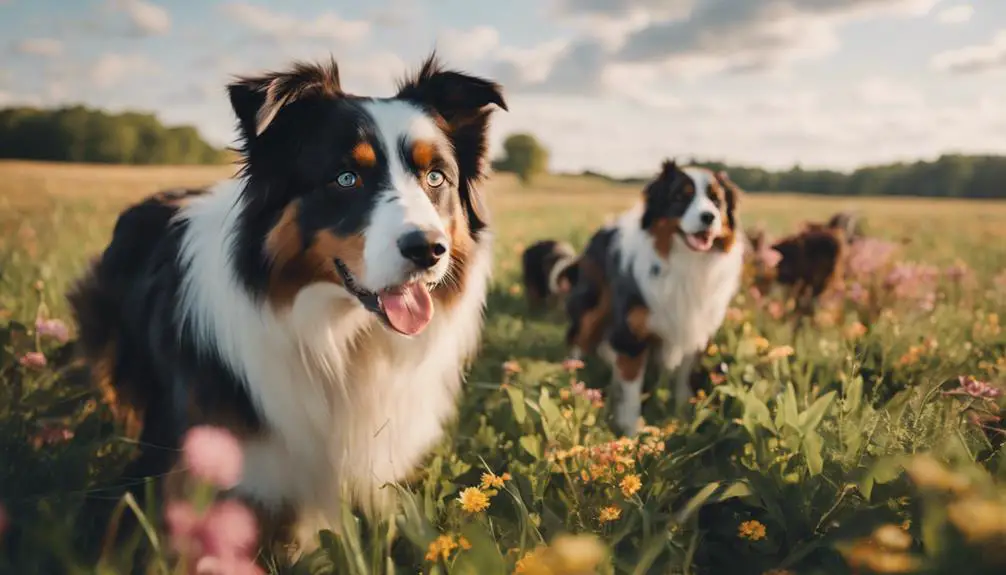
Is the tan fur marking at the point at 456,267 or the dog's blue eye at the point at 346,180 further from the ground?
the dog's blue eye at the point at 346,180

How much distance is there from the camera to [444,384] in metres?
2.90

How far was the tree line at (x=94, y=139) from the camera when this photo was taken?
6.45 m

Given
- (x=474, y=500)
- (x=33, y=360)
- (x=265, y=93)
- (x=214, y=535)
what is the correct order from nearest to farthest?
(x=214, y=535)
(x=474, y=500)
(x=265, y=93)
(x=33, y=360)

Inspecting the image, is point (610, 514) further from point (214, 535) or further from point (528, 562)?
point (214, 535)

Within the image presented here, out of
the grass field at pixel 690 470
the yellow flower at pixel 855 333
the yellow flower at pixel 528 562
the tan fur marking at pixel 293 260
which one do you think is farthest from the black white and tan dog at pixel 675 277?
the yellow flower at pixel 528 562

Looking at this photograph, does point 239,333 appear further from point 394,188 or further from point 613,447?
point 613,447

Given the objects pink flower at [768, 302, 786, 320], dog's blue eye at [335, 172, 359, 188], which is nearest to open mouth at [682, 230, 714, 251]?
pink flower at [768, 302, 786, 320]

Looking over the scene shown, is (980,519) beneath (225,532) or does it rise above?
above

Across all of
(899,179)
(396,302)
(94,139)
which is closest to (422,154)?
(396,302)

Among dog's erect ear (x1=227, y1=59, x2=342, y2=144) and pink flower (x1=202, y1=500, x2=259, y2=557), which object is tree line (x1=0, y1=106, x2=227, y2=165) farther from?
pink flower (x1=202, y1=500, x2=259, y2=557)

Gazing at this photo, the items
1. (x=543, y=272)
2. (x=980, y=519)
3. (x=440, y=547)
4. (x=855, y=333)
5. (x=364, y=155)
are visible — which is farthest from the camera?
(x=543, y=272)

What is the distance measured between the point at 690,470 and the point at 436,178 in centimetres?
155

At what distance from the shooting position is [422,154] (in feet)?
8.11

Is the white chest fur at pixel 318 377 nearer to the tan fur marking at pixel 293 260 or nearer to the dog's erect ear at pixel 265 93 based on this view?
the tan fur marking at pixel 293 260
